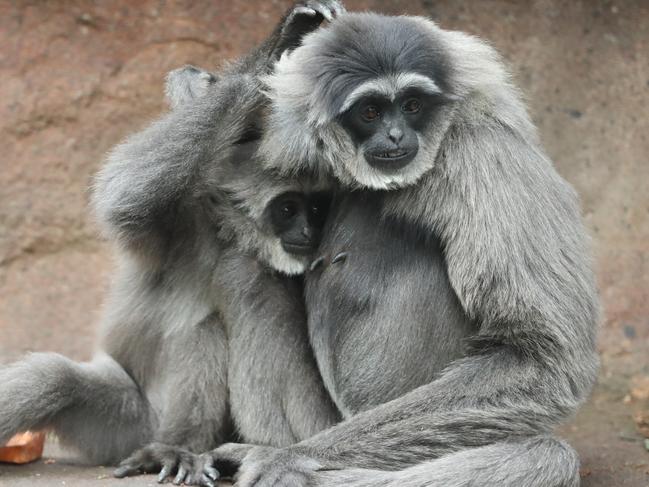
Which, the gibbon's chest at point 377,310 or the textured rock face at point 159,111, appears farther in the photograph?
the textured rock face at point 159,111

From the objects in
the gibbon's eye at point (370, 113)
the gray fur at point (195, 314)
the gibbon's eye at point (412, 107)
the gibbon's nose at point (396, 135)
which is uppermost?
the gibbon's eye at point (412, 107)

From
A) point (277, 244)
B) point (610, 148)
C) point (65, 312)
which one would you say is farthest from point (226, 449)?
point (610, 148)

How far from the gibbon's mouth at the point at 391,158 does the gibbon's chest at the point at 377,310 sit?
14.9 inches

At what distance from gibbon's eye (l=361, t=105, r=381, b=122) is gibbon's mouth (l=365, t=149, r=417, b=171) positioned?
0.80 ft

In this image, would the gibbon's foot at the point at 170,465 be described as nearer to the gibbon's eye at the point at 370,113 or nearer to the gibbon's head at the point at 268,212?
the gibbon's head at the point at 268,212

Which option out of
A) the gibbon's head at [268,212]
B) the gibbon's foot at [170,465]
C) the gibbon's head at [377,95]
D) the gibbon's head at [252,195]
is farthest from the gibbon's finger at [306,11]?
the gibbon's foot at [170,465]

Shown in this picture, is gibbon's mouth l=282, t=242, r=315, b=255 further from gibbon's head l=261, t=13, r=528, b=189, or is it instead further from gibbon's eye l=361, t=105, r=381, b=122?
gibbon's eye l=361, t=105, r=381, b=122

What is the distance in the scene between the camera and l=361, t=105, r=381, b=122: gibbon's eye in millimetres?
7680

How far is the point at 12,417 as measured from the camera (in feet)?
26.9

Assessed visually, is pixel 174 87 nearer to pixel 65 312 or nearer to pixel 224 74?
pixel 224 74

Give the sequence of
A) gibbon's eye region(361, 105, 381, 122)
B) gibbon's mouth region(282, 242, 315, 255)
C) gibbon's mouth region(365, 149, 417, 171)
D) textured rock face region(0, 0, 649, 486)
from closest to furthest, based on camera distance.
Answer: gibbon's mouth region(365, 149, 417, 171) → gibbon's eye region(361, 105, 381, 122) → gibbon's mouth region(282, 242, 315, 255) → textured rock face region(0, 0, 649, 486)

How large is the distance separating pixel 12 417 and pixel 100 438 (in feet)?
2.57

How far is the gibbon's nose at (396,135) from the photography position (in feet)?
24.8

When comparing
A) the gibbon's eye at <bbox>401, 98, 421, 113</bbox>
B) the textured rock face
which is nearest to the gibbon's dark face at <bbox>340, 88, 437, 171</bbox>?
the gibbon's eye at <bbox>401, 98, 421, 113</bbox>
